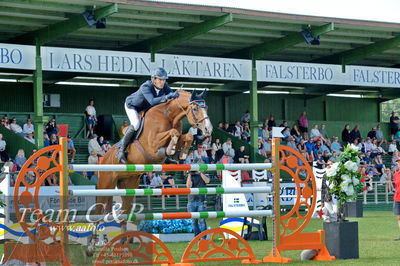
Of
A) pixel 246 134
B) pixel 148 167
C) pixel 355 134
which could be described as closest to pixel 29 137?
pixel 246 134

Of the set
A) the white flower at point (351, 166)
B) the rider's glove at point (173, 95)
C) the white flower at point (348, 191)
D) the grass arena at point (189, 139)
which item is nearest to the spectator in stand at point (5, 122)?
the grass arena at point (189, 139)

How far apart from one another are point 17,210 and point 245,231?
21.8ft

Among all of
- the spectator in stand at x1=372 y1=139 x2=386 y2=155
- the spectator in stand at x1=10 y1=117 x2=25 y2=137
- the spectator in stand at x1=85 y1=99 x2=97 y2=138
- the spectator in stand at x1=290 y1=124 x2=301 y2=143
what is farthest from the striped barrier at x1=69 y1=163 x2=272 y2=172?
the spectator in stand at x1=372 y1=139 x2=386 y2=155

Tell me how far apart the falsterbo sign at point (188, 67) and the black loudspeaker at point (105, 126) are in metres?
3.31

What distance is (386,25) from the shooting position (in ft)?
87.2

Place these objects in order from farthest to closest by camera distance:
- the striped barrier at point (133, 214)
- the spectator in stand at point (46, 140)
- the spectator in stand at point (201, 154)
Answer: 1. the spectator in stand at point (201, 154)
2. the spectator in stand at point (46, 140)
3. the striped barrier at point (133, 214)

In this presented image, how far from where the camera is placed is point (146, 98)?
11.8 m

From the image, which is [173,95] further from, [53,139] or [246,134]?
[246,134]

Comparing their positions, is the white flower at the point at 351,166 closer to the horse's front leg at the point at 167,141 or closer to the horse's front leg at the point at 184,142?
the horse's front leg at the point at 184,142

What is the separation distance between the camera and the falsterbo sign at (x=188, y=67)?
867 inches

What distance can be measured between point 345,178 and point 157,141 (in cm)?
262

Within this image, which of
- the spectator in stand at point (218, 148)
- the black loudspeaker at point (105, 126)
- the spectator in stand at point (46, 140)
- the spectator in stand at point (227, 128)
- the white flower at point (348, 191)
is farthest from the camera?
the spectator in stand at point (227, 128)

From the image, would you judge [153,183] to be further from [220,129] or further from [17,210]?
[17,210]

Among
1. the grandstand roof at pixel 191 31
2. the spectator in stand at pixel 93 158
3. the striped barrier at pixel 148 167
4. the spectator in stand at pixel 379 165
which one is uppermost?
the grandstand roof at pixel 191 31
